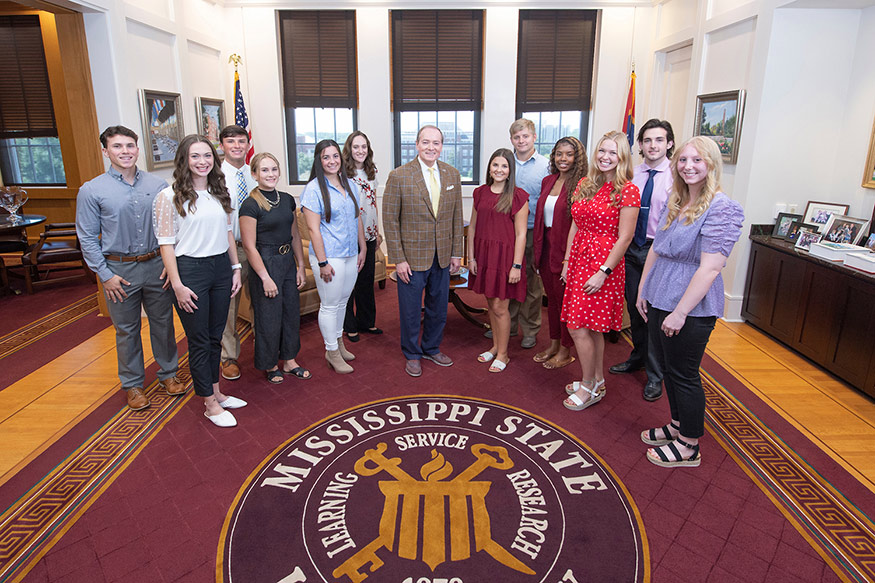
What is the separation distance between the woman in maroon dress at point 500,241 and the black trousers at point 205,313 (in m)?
1.79

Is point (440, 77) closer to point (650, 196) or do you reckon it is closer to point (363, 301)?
point (363, 301)

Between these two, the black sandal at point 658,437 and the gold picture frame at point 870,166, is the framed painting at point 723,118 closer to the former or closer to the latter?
the gold picture frame at point 870,166

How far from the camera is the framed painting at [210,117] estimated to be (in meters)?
6.21

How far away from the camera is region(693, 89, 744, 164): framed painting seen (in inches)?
192

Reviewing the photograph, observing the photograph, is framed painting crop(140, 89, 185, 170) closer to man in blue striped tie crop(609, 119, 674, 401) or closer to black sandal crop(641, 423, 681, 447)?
man in blue striped tie crop(609, 119, 674, 401)

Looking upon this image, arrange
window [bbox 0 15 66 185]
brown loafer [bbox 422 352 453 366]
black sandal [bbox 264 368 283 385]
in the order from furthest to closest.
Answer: window [bbox 0 15 66 185] → brown loafer [bbox 422 352 453 366] → black sandal [bbox 264 368 283 385]

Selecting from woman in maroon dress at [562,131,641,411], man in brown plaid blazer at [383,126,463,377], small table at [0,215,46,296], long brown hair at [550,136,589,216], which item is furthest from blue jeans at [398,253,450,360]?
small table at [0,215,46,296]

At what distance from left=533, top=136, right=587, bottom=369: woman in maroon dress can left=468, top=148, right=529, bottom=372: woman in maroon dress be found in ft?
Result: 0.64

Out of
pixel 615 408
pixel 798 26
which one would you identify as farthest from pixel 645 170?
pixel 798 26

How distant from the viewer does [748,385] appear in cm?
389

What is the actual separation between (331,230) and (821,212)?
13.9 ft

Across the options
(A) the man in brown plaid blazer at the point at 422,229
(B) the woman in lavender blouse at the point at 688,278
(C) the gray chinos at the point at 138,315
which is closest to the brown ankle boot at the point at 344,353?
(A) the man in brown plaid blazer at the point at 422,229

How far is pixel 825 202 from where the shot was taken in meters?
4.68

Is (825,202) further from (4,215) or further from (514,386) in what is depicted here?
(4,215)
